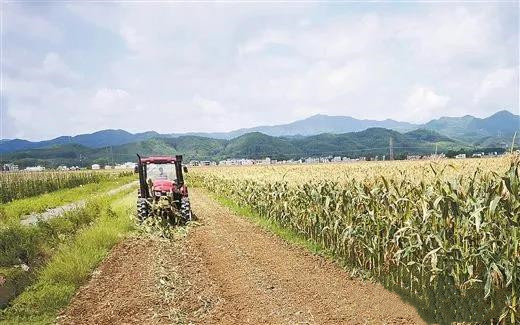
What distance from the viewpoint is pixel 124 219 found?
18281 mm

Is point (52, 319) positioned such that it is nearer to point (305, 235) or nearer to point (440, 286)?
point (440, 286)

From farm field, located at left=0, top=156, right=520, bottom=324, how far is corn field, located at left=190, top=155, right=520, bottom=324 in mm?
26

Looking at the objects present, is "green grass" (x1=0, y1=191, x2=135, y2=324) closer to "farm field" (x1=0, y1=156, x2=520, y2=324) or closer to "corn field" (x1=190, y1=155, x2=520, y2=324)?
"farm field" (x1=0, y1=156, x2=520, y2=324)

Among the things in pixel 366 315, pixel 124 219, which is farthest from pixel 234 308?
pixel 124 219

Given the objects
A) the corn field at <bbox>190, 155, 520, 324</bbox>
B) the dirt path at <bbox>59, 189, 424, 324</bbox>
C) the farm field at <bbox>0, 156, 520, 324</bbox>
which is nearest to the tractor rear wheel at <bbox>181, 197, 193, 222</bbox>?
the farm field at <bbox>0, 156, 520, 324</bbox>

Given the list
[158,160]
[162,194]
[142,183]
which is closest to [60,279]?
[162,194]

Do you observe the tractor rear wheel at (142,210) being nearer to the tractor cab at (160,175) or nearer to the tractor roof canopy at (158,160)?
the tractor cab at (160,175)

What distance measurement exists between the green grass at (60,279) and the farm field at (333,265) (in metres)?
0.04

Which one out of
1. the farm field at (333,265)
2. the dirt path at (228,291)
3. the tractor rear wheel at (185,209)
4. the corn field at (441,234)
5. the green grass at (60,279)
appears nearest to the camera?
the corn field at (441,234)

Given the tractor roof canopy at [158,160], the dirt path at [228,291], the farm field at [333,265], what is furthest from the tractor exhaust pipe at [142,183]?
the dirt path at [228,291]

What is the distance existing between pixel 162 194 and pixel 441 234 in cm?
1229

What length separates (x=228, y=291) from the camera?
367 inches

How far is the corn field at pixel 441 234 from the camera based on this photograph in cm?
647

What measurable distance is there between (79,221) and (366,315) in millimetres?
14475
